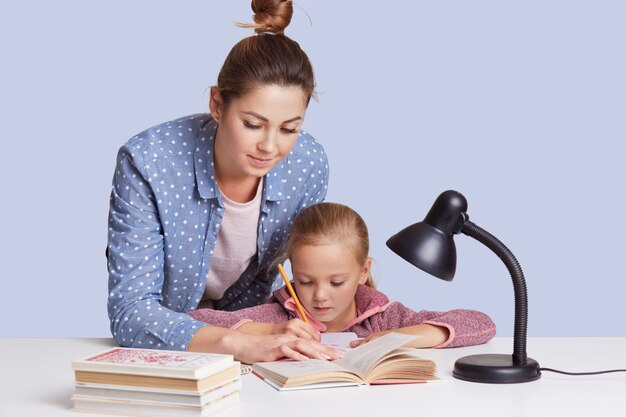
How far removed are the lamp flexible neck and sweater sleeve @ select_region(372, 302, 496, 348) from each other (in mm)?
334

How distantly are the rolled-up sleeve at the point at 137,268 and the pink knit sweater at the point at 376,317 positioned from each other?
146 millimetres

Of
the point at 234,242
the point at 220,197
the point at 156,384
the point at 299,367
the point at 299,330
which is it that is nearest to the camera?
the point at 156,384

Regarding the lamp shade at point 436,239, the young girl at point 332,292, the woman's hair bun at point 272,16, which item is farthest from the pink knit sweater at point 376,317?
the woman's hair bun at point 272,16

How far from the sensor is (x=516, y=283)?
6.54ft

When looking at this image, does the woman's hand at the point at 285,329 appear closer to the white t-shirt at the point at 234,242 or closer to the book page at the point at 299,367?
the book page at the point at 299,367

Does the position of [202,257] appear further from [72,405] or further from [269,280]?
[72,405]

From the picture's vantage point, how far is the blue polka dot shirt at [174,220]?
93.6 inches

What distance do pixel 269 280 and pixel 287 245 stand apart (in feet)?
1.19

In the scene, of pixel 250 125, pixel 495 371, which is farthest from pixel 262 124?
pixel 495 371

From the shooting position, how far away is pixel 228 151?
2.52 m

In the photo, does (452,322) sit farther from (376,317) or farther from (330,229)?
(330,229)

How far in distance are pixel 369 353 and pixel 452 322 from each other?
44 cm

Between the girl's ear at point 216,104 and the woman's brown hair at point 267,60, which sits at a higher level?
the woman's brown hair at point 267,60

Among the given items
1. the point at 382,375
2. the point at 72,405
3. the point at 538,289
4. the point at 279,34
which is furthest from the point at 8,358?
the point at 538,289
